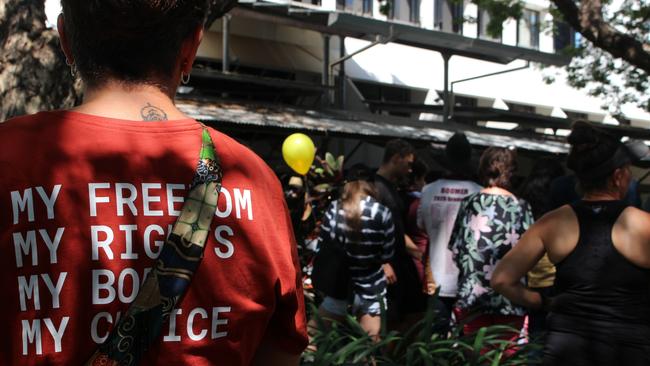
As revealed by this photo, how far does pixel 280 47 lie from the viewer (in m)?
20.1

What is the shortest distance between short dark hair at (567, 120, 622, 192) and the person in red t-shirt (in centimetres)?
238

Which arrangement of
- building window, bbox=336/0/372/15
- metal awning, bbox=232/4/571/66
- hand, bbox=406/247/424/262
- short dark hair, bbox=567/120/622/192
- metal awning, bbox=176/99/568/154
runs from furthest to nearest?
building window, bbox=336/0/372/15 → metal awning, bbox=232/4/571/66 → metal awning, bbox=176/99/568/154 → hand, bbox=406/247/424/262 → short dark hair, bbox=567/120/622/192

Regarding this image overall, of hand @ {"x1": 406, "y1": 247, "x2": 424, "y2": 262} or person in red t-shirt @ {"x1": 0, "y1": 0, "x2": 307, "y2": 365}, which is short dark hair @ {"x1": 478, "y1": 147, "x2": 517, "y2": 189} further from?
person in red t-shirt @ {"x1": 0, "y1": 0, "x2": 307, "y2": 365}

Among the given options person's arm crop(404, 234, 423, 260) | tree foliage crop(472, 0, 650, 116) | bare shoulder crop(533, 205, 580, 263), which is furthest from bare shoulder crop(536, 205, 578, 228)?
tree foliage crop(472, 0, 650, 116)

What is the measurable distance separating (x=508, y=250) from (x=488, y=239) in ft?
0.47

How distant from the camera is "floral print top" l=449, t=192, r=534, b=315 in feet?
19.2

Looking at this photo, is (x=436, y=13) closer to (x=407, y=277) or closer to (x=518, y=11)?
(x=518, y=11)

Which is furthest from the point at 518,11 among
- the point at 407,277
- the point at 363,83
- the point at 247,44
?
the point at 407,277

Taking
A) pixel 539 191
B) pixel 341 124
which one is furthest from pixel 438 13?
A: pixel 539 191

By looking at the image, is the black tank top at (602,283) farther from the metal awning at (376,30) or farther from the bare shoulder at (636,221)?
the metal awning at (376,30)

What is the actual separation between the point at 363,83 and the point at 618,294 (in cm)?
1912

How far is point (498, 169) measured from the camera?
602 centimetres

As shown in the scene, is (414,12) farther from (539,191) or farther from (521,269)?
(521,269)

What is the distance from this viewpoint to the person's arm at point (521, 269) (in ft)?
12.8
